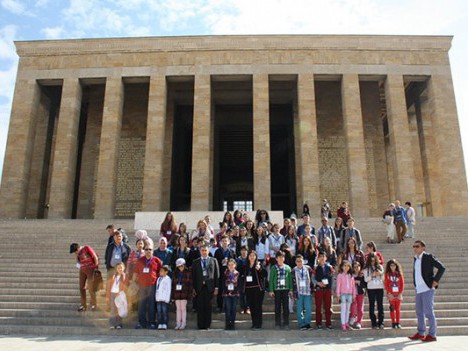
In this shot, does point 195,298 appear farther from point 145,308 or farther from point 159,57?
point 159,57

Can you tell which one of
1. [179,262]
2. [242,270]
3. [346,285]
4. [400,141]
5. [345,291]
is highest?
[400,141]

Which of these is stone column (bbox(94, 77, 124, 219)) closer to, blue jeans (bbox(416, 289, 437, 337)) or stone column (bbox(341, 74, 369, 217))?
stone column (bbox(341, 74, 369, 217))

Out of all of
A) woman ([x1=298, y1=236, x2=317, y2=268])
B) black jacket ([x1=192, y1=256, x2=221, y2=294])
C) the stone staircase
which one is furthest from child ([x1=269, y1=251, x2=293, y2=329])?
black jacket ([x1=192, y1=256, x2=221, y2=294])

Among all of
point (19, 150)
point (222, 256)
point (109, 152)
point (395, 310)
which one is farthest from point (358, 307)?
point (19, 150)

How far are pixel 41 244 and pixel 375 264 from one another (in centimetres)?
1017

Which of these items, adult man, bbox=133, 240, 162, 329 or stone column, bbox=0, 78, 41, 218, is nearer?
adult man, bbox=133, 240, 162, 329

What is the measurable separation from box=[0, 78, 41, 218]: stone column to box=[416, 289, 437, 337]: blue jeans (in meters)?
20.3

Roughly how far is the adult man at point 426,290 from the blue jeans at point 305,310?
170cm

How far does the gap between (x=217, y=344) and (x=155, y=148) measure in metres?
16.3

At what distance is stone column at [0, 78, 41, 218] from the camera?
818 inches

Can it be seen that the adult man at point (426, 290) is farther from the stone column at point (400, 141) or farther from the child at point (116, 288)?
the stone column at point (400, 141)

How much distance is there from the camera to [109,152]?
21297 millimetres

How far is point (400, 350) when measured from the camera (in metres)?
5.59

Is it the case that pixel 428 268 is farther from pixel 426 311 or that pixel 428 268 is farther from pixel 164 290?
pixel 164 290
